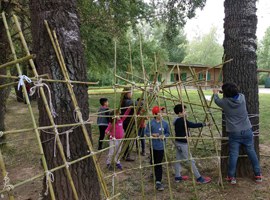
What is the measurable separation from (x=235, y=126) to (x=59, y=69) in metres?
2.38

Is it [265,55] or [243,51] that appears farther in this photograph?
[265,55]

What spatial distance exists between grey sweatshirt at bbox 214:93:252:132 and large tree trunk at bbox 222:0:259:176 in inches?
11.7

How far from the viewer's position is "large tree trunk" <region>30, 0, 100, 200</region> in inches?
101

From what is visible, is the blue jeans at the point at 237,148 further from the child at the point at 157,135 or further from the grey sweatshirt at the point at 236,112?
the child at the point at 157,135

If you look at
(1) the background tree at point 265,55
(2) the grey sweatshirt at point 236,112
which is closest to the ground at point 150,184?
(2) the grey sweatshirt at point 236,112

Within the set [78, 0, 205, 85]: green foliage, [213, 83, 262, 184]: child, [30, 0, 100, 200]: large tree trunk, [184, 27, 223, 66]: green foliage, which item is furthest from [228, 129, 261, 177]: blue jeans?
[184, 27, 223, 66]: green foliage

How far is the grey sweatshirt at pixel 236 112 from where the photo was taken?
11.8 ft

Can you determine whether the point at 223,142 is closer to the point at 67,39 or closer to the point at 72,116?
the point at 72,116

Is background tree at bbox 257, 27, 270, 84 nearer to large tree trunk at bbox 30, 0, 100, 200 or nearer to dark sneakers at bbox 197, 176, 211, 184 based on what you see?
dark sneakers at bbox 197, 176, 211, 184

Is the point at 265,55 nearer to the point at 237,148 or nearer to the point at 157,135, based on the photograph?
the point at 237,148

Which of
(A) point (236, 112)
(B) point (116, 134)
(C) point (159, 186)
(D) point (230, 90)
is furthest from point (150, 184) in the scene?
(D) point (230, 90)

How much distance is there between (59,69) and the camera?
2578 millimetres

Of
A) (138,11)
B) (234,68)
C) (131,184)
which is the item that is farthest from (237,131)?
(138,11)

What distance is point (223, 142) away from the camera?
4.04 metres
